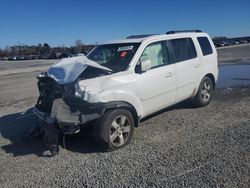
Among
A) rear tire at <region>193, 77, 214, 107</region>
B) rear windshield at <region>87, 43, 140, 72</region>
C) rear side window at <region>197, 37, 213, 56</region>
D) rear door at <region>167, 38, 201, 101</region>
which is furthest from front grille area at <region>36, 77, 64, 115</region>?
rear side window at <region>197, 37, 213, 56</region>

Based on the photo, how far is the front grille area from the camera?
229 inches

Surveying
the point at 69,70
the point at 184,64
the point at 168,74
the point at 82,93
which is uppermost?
the point at 69,70

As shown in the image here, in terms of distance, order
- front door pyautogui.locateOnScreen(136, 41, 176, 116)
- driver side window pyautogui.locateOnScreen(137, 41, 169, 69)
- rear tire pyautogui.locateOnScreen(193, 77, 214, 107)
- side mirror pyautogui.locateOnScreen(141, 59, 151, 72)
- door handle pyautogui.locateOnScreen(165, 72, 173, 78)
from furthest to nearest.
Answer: rear tire pyautogui.locateOnScreen(193, 77, 214, 107) < door handle pyautogui.locateOnScreen(165, 72, 173, 78) < driver side window pyautogui.locateOnScreen(137, 41, 169, 69) < front door pyautogui.locateOnScreen(136, 41, 176, 116) < side mirror pyautogui.locateOnScreen(141, 59, 151, 72)

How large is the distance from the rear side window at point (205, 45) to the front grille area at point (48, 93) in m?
3.90

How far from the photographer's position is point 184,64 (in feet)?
23.2

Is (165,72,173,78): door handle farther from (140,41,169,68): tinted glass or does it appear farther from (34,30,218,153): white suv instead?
(140,41,169,68): tinted glass

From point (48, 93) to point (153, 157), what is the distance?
2420 mm

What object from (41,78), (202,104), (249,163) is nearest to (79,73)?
(41,78)

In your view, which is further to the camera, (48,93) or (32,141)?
(32,141)

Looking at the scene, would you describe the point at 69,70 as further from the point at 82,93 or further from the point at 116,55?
the point at 116,55

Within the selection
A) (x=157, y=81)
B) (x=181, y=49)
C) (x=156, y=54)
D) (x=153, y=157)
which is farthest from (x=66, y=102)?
(x=181, y=49)

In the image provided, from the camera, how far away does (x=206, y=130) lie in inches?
243

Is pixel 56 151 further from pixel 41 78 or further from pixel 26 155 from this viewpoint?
pixel 41 78

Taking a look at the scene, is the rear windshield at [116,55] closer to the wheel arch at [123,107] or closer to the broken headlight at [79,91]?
the wheel arch at [123,107]
